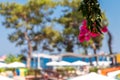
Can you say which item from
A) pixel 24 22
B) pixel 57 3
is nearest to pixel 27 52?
pixel 24 22

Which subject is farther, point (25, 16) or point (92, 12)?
point (25, 16)

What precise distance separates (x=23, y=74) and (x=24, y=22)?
12.0 metres

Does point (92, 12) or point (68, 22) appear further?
point (68, 22)

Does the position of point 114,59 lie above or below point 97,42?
below

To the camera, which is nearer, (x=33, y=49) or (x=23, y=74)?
(x=23, y=74)

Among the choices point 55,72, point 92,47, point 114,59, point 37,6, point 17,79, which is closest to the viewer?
point 17,79

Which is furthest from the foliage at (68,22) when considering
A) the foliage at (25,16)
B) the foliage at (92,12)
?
the foliage at (92,12)

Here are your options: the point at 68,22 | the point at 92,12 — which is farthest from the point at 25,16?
the point at 92,12

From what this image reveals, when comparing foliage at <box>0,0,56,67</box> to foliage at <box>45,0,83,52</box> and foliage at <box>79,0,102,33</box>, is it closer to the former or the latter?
foliage at <box>45,0,83,52</box>

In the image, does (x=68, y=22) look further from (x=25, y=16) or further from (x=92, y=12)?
(x=92, y=12)

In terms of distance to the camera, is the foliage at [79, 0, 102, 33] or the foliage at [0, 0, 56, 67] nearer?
the foliage at [79, 0, 102, 33]

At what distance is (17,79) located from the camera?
27.8 metres

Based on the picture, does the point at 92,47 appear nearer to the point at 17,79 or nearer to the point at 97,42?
the point at 97,42

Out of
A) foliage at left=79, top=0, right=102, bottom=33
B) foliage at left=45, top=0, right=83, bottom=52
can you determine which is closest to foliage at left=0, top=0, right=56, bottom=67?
foliage at left=45, top=0, right=83, bottom=52
